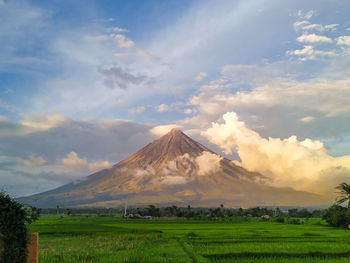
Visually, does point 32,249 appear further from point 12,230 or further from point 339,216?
point 339,216

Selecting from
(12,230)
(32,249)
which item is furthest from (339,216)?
(12,230)

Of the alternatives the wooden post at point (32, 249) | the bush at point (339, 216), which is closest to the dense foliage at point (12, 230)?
the wooden post at point (32, 249)

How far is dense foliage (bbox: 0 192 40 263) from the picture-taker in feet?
31.8

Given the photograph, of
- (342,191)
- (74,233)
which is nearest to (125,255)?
(74,233)

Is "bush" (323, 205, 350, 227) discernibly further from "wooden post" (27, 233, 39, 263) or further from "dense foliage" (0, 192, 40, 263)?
"dense foliage" (0, 192, 40, 263)

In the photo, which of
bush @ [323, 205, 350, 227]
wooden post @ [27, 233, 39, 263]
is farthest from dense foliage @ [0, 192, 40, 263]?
bush @ [323, 205, 350, 227]

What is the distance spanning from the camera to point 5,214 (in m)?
9.73

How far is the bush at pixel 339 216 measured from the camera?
149 feet

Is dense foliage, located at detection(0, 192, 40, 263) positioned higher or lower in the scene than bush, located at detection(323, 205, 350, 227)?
higher

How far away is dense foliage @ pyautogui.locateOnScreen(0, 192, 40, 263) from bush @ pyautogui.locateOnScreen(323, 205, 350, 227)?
44133mm

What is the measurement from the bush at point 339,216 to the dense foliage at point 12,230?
4413 centimetres

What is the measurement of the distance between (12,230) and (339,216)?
149 ft

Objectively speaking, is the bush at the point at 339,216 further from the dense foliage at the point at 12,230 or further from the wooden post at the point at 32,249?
the dense foliage at the point at 12,230

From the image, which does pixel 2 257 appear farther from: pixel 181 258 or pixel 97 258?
pixel 181 258
